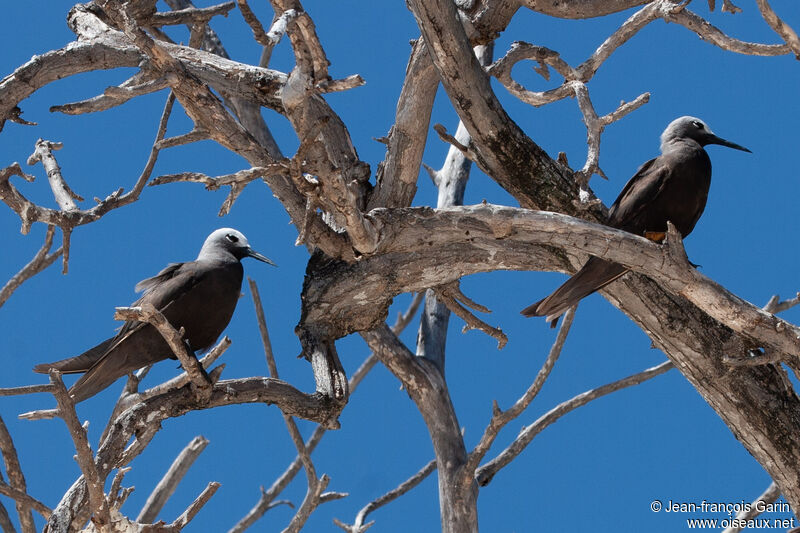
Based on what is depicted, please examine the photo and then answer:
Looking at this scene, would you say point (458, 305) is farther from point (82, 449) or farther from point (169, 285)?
point (82, 449)

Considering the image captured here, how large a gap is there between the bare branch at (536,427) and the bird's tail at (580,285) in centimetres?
154

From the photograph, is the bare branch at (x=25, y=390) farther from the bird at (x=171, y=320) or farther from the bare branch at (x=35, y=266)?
the bare branch at (x=35, y=266)

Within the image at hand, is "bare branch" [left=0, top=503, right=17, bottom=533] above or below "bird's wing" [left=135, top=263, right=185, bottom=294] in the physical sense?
below

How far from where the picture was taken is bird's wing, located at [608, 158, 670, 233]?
3967 mm

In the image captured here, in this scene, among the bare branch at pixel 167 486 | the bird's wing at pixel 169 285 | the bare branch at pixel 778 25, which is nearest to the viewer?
the bare branch at pixel 778 25

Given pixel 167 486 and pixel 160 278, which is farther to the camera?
pixel 167 486

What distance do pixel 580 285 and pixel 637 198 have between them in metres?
0.56

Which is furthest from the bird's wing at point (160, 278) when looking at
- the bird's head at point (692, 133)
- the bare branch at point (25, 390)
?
the bird's head at point (692, 133)

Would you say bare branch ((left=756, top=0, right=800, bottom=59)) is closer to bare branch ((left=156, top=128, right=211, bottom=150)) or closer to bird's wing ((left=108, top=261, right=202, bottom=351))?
bare branch ((left=156, top=128, right=211, bottom=150))

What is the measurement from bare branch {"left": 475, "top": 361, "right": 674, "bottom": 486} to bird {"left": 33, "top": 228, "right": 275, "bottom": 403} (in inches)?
73.9

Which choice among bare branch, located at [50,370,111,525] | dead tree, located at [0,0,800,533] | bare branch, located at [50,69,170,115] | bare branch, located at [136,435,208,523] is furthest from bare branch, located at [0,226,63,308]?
bare branch, located at [50,370,111,525]

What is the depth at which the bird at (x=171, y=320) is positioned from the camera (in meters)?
3.87

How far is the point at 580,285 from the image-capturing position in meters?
3.70

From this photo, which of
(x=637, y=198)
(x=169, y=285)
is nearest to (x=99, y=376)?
(x=169, y=285)
